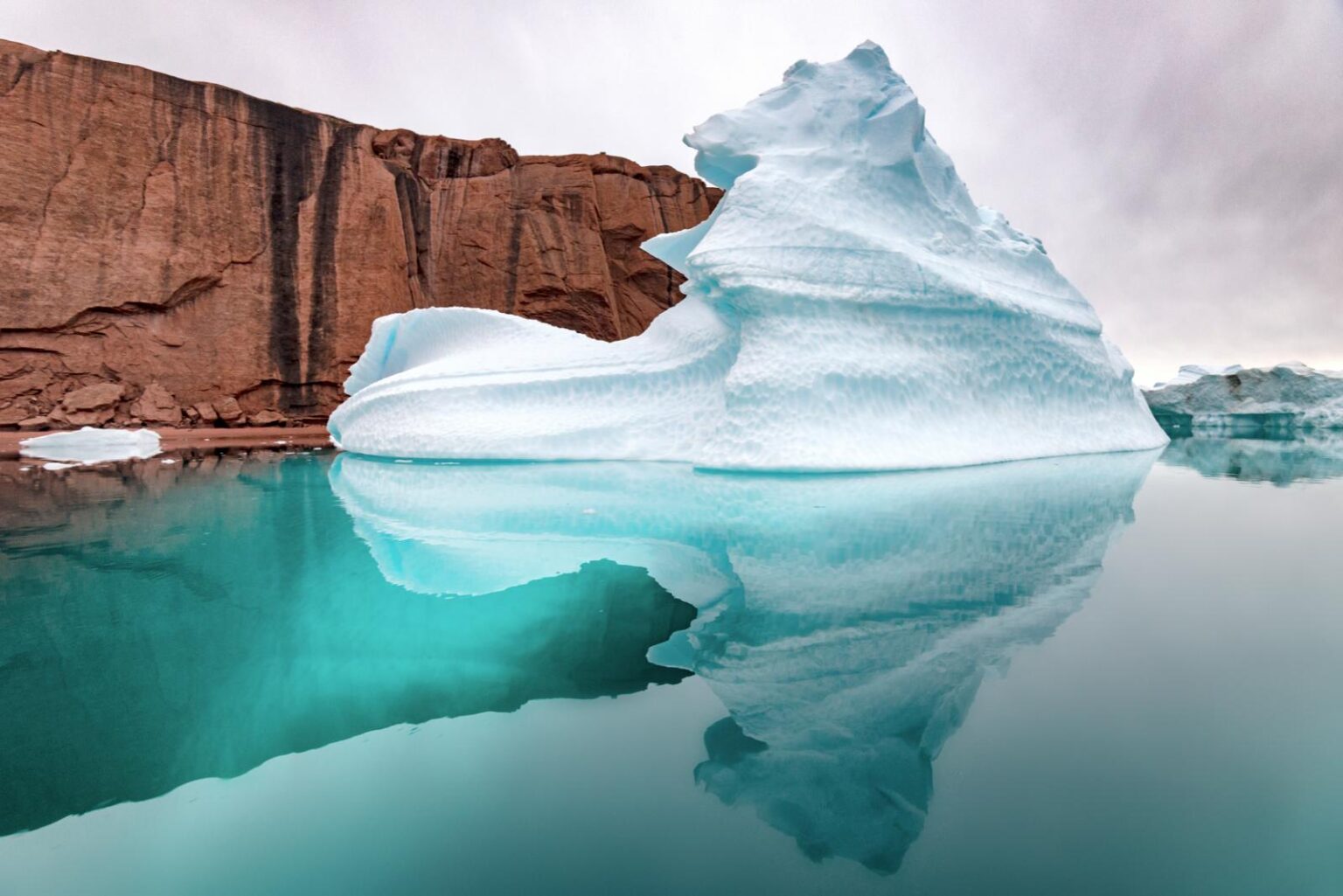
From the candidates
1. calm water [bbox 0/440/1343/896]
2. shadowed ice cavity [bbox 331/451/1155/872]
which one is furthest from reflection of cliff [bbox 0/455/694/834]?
shadowed ice cavity [bbox 331/451/1155/872]

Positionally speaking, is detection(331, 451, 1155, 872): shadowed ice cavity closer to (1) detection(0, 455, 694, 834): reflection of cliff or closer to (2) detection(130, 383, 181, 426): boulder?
(1) detection(0, 455, 694, 834): reflection of cliff

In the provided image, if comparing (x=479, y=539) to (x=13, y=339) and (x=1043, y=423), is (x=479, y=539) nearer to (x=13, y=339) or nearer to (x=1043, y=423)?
(x=1043, y=423)

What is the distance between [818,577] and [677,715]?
1070 millimetres

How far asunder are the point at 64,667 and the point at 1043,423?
6904 mm

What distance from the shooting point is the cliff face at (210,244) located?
34.4 ft

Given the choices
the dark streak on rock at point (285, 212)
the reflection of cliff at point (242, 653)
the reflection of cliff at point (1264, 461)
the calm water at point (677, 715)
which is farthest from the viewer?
the dark streak on rock at point (285, 212)

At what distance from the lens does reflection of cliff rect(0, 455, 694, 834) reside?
117 centimetres

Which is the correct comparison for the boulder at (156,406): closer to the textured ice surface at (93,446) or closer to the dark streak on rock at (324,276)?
the dark streak on rock at (324,276)

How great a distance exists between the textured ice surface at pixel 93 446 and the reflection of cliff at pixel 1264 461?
1146 cm

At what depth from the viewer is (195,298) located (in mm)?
11797

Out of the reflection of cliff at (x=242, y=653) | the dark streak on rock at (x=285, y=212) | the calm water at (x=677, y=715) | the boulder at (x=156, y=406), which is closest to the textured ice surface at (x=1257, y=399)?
the calm water at (x=677, y=715)

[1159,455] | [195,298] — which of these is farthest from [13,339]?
[1159,455]

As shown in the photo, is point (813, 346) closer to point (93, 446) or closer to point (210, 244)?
point (93, 446)

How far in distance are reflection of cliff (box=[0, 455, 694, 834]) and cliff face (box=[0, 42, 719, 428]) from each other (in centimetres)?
1085
